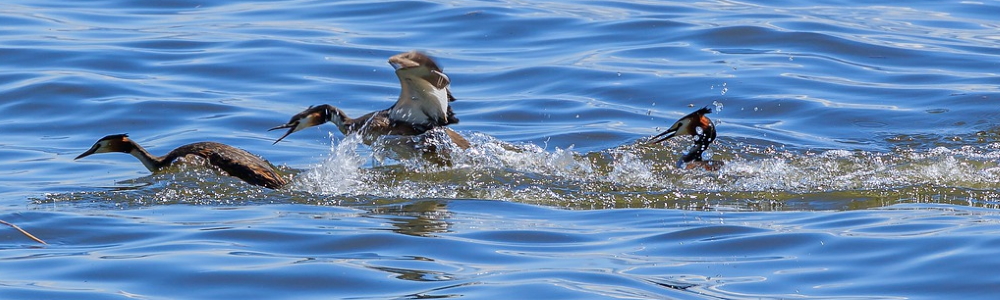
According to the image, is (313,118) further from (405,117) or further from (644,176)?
(644,176)

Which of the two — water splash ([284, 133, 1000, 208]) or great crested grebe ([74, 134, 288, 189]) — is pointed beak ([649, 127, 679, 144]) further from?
great crested grebe ([74, 134, 288, 189])

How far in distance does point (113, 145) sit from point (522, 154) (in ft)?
9.59

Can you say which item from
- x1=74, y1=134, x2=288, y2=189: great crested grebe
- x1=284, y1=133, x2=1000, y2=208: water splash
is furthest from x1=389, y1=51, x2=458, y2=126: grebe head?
x1=74, y1=134, x2=288, y2=189: great crested grebe

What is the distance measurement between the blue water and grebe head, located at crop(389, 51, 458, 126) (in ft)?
1.25

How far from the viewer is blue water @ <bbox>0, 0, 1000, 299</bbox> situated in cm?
748

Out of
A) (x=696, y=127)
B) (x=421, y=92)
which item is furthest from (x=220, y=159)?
(x=696, y=127)

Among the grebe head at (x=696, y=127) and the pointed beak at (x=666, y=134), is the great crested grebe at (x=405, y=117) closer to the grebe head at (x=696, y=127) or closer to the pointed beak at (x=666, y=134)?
the pointed beak at (x=666, y=134)

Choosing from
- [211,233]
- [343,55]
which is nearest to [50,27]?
[343,55]

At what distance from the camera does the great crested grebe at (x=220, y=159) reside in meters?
10.5

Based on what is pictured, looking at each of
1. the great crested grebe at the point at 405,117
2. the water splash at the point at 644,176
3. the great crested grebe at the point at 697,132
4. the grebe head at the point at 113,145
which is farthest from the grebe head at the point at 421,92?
the grebe head at the point at 113,145

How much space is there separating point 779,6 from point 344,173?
11.7 meters

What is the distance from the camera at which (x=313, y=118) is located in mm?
11789

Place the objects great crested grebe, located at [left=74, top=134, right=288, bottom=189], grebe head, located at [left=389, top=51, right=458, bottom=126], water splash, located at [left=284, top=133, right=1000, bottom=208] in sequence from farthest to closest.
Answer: grebe head, located at [left=389, top=51, right=458, bottom=126] → great crested grebe, located at [left=74, top=134, right=288, bottom=189] → water splash, located at [left=284, top=133, right=1000, bottom=208]

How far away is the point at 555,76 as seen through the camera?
16.0 metres
